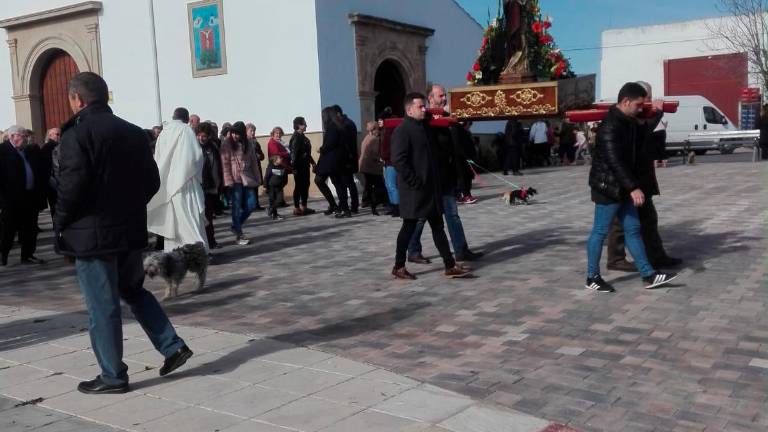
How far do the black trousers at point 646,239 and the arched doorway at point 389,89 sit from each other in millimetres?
12908

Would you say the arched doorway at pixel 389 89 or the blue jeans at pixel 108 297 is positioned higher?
the arched doorway at pixel 389 89

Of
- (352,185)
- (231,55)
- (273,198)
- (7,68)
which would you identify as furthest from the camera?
(7,68)

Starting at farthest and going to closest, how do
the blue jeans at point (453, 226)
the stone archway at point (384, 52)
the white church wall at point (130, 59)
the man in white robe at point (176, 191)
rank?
the white church wall at point (130, 59)
the stone archway at point (384, 52)
the blue jeans at point (453, 226)
the man in white robe at point (176, 191)

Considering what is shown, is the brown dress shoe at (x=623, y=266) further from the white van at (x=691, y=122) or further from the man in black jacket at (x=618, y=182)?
the white van at (x=691, y=122)

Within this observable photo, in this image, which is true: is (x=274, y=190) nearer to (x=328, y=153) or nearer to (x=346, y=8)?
Answer: (x=328, y=153)

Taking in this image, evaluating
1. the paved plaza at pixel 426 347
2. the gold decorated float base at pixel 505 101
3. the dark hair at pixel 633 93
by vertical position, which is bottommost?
the paved plaza at pixel 426 347

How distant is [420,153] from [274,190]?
684 centimetres

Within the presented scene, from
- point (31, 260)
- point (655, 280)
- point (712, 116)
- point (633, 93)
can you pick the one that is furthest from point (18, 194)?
point (712, 116)

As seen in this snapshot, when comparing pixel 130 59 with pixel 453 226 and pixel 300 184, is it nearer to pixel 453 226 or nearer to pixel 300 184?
pixel 300 184

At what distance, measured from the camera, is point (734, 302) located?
624 cm

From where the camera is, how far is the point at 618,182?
6.71 metres

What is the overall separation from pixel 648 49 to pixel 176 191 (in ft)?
141

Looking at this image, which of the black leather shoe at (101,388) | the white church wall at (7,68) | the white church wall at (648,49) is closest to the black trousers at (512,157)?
the white church wall at (7,68)

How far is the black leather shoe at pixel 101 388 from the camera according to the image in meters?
4.49
